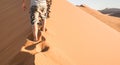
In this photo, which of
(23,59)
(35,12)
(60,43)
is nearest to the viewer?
(23,59)

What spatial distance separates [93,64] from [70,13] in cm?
565

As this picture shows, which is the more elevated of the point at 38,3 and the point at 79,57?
the point at 38,3

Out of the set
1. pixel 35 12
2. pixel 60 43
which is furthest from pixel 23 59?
pixel 60 43

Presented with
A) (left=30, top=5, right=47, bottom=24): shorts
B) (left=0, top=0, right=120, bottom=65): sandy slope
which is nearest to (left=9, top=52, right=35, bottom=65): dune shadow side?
(left=0, top=0, right=120, bottom=65): sandy slope

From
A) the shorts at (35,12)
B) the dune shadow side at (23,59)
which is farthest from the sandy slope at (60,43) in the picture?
the shorts at (35,12)

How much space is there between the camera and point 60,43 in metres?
7.28

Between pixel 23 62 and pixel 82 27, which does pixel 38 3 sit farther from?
pixel 82 27

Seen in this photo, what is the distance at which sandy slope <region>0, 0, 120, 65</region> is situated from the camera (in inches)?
228

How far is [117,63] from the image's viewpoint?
7.38 m

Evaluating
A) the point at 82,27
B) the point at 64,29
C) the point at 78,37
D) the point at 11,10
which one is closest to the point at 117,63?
the point at 78,37

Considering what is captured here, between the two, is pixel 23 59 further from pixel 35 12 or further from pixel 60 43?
pixel 60 43

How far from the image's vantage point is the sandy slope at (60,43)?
19.0 ft

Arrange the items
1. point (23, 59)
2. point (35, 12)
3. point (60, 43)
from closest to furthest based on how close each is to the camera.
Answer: point (23, 59) < point (35, 12) < point (60, 43)

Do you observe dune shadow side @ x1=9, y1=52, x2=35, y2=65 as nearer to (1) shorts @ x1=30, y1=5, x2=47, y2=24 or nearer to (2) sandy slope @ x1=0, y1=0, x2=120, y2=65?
(2) sandy slope @ x1=0, y1=0, x2=120, y2=65
